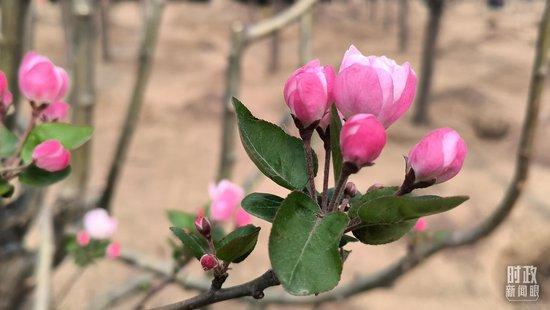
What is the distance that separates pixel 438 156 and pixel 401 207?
0.05m

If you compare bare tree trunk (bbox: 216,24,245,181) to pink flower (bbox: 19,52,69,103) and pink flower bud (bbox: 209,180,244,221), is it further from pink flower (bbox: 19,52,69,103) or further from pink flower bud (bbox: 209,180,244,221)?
pink flower (bbox: 19,52,69,103)

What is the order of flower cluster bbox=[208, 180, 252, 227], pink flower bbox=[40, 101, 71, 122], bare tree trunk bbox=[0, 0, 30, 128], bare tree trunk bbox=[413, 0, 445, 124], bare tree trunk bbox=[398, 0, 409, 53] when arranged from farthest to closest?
bare tree trunk bbox=[398, 0, 409, 53] < bare tree trunk bbox=[413, 0, 445, 124] < bare tree trunk bbox=[0, 0, 30, 128] < flower cluster bbox=[208, 180, 252, 227] < pink flower bbox=[40, 101, 71, 122]

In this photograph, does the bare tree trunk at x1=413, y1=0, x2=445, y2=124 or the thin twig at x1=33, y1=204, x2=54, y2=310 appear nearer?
the thin twig at x1=33, y1=204, x2=54, y2=310

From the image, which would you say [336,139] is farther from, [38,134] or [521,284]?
[521,284]

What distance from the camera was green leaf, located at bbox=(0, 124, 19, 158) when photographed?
0.67 meters

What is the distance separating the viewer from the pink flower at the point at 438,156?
16.6 inches

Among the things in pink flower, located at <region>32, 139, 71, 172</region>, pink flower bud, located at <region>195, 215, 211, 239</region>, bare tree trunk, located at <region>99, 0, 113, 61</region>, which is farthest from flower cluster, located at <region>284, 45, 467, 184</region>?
bare tree trunk, located at <region>99, 0, 113, 61</region>

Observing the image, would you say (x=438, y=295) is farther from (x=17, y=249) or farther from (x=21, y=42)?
(x=21, y=42)

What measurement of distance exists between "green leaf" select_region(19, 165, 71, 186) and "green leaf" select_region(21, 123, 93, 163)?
0.02 meters

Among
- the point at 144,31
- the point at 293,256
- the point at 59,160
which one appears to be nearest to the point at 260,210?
the point at 293,256

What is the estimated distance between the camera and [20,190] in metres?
1.43

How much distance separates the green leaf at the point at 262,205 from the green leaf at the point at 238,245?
15 mm

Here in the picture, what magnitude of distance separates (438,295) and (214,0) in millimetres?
8961

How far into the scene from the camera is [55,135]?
0.65m
